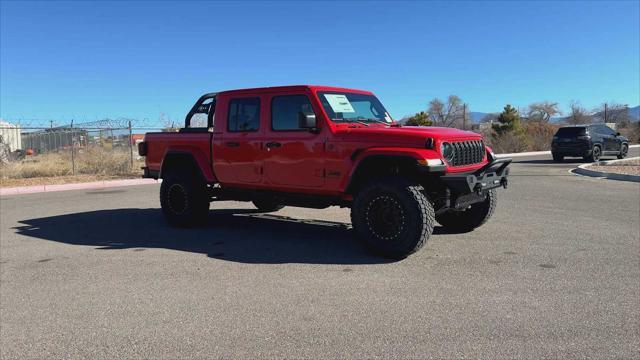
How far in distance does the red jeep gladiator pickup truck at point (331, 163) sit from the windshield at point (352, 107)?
0.02 m

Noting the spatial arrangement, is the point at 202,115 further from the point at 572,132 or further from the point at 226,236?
the point at 572,132

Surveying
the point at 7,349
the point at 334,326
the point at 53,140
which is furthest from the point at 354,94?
the point at 53,140

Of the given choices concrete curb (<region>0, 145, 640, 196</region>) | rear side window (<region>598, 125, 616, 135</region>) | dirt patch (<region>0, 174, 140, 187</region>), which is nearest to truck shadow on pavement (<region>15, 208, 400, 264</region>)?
concrete curb (<region>0, 145, 640, 196</region>)

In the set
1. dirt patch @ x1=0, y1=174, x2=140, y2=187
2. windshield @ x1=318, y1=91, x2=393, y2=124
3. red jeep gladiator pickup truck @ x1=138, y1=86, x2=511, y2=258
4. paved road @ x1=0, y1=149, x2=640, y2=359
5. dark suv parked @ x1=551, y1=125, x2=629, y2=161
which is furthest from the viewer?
dark suv parked @ x1=551, y1=125, x2=629, y2=161

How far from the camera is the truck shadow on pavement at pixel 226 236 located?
18.9 ft

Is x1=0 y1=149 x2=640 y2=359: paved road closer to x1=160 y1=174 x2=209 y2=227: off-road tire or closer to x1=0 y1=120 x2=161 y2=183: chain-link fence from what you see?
x1=160 y1=174 x2=209 y2=227: off-road tire

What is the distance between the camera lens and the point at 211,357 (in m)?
3.20

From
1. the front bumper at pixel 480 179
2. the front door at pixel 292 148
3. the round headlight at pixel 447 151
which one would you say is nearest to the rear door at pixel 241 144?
the front door at pixel 292 148

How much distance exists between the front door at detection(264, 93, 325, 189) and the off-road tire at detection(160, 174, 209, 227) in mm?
1422

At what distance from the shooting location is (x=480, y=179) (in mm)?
5492

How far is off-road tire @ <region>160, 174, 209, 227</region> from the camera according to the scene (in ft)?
24.3

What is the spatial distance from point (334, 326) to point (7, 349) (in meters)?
2.30

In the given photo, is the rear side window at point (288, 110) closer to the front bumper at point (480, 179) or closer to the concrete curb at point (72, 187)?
the front bumper at point (480, 179)

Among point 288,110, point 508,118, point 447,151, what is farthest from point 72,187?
point 508,118
